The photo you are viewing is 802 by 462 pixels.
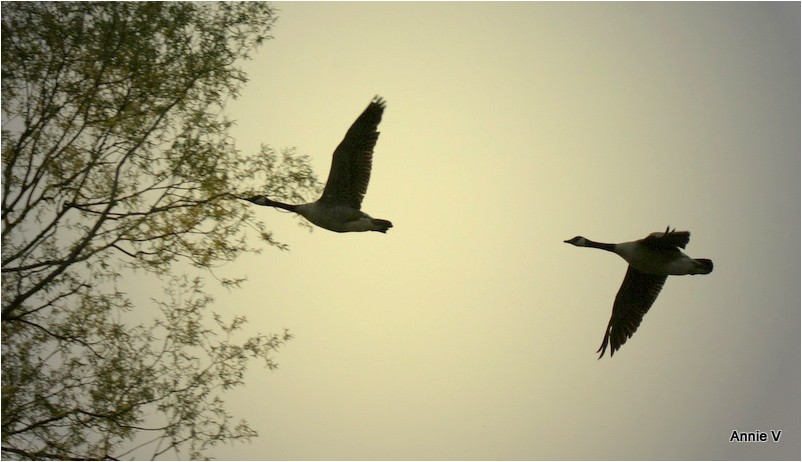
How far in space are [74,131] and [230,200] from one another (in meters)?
2.13

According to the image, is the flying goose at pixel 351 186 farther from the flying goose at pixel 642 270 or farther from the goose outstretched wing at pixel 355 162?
the flying goose at pixel 642 270

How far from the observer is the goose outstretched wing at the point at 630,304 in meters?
13.1

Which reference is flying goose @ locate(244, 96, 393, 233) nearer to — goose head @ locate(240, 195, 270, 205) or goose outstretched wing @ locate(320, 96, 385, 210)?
goose outstretched wing @ locate(320, 96, 385, 210)

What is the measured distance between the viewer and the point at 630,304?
43.3 feet

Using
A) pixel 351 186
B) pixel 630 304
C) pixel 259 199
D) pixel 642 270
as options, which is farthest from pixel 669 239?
pixel 259 199

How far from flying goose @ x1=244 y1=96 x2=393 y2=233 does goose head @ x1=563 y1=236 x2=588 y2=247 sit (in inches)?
119

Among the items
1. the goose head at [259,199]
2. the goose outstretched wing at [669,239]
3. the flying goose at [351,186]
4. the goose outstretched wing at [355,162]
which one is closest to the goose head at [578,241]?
the goose outstretched wing at [669,239]

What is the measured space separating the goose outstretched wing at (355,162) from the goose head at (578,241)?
3.35 metres

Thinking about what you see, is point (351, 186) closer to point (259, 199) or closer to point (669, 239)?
point (259, 199)

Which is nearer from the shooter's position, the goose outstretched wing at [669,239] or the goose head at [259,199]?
the goose outstretched wing at [669,239]

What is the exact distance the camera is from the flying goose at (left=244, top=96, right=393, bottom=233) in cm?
1138

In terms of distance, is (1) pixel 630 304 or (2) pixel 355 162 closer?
(2) pixel 355 162

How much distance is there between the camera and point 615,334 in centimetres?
1326

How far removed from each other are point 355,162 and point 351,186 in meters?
0.31
